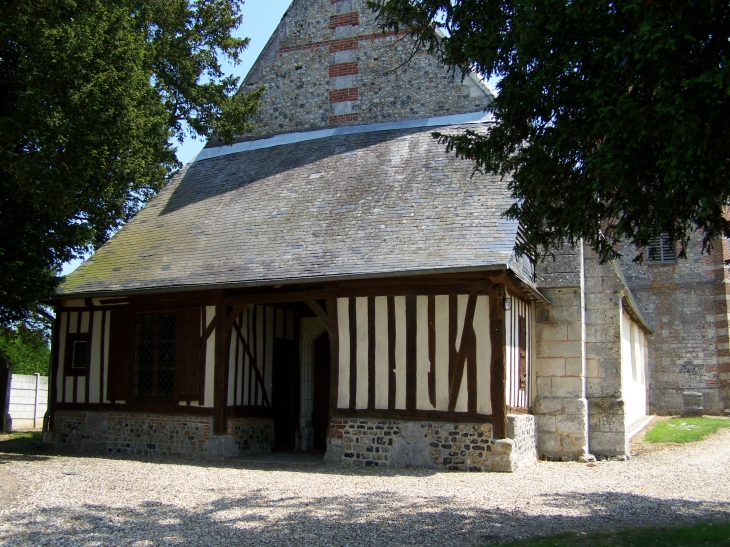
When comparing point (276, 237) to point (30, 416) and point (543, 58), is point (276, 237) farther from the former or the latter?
point (30, 416)

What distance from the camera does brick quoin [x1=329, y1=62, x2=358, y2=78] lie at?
50.1 ft

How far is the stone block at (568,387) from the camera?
36.7ft

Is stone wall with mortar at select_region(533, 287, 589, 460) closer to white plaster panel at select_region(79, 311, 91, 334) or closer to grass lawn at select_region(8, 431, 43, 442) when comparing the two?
white plaster panel at select_region(79, 311, 91, 334)

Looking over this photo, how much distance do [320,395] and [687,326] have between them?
43.0ft

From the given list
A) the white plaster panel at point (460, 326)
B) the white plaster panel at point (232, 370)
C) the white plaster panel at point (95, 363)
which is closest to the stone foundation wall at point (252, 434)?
the white plaster panel at point (232, 370)

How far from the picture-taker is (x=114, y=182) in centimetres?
983

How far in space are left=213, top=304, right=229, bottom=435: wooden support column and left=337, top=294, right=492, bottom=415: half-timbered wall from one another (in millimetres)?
1960

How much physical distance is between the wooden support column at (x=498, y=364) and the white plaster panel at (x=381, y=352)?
4.93 feet

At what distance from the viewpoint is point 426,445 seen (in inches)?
374

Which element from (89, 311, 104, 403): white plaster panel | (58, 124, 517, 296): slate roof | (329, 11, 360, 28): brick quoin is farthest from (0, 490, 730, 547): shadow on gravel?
(329, 11, 360, 28): brick quoin

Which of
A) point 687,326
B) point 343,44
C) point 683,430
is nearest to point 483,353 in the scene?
point 683,430

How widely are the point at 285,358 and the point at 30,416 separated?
9.76 m

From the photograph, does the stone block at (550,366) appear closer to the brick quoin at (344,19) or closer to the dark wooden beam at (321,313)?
the dark wooden beam at (321,313)

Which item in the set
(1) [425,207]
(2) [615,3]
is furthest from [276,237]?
(2) [615,3]
